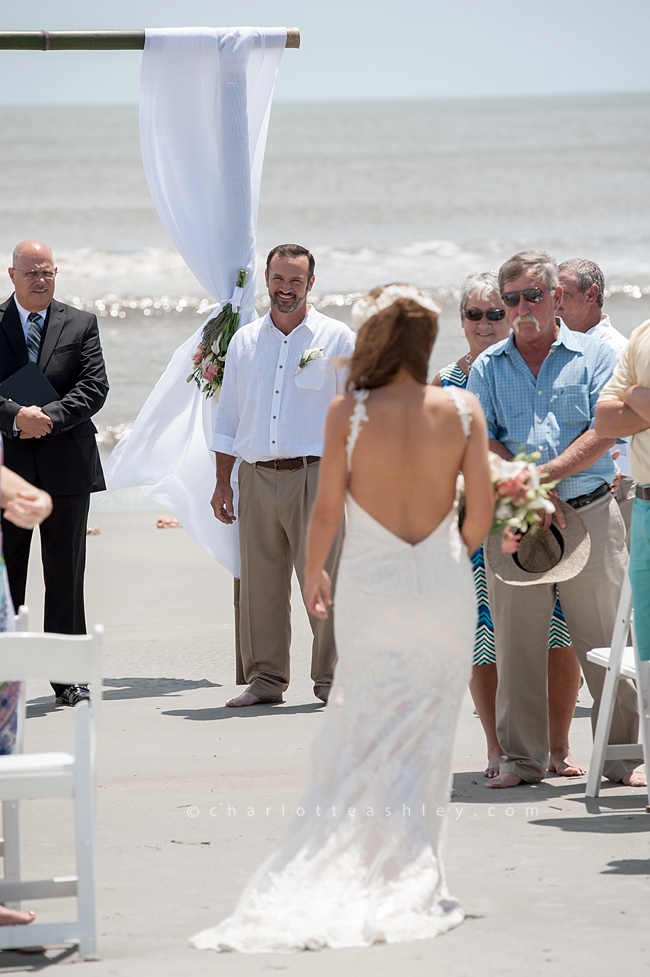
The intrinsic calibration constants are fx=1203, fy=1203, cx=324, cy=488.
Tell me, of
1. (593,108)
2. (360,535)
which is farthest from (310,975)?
(593,108)

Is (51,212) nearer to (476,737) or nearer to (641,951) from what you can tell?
(476,737)

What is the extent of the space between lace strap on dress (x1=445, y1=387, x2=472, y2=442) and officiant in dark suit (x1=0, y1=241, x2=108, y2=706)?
10.9 ft

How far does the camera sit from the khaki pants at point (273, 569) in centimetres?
655

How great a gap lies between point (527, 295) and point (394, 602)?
187cm

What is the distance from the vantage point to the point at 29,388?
6.52 meters

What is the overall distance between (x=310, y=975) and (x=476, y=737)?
296 centimetres

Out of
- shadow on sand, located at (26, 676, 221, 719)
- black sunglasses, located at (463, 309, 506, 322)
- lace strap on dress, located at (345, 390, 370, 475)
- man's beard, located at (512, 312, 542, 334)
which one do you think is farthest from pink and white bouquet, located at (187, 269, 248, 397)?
lace strap on dress, located at (345, 390, 370, 475)

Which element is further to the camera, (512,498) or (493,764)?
(493,764)

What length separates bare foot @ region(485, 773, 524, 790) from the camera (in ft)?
16.4

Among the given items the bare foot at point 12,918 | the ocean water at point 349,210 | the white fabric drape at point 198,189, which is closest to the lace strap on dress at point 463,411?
the bare foot at point 12,918

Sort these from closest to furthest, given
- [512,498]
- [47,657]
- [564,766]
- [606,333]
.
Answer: [47,657] < [512,498] < [564,766] < [606,333]

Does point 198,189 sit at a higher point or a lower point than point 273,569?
higher

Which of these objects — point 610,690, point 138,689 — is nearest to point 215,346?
point 138,689

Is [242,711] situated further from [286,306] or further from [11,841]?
[11,841]
